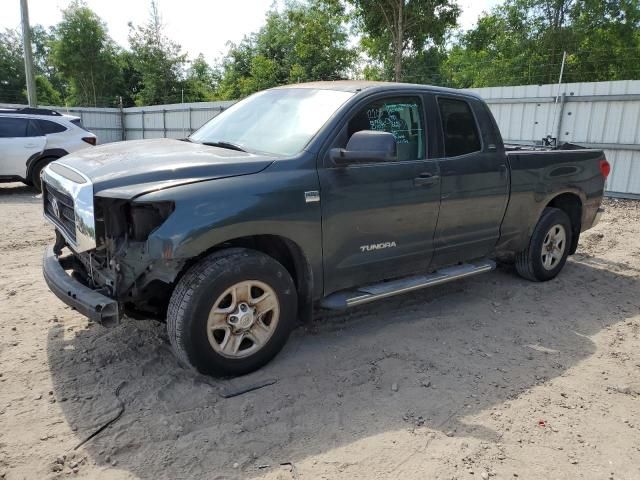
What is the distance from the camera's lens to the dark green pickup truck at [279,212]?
311cm

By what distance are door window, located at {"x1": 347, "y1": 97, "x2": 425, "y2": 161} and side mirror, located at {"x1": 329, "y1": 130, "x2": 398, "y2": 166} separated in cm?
41

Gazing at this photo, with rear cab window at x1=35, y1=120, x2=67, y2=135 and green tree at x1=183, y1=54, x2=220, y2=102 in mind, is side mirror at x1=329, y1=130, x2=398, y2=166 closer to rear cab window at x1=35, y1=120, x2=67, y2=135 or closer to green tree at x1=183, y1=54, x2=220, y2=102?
rear cab window at x1=35, y1=120, x2=67, y2=135

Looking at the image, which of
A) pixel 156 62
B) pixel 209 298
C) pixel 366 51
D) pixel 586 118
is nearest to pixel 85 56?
pixel 156 62

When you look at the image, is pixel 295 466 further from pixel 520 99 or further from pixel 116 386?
pixel 520 99

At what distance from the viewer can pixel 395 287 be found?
4.08 metres

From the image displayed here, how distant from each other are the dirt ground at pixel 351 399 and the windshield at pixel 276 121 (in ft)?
5.04

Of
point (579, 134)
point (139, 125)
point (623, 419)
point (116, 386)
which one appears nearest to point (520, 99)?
point (579, 134)

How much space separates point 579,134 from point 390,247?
30.0 ft

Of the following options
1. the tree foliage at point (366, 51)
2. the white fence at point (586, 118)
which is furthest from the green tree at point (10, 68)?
the white fence at point (586, 118)

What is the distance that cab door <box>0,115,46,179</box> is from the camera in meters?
10.7

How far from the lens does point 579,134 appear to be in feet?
37.0

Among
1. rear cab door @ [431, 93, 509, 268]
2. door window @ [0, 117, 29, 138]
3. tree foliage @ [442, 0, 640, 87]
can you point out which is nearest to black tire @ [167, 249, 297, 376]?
rear cab door @ [431, 93, 509, 268]

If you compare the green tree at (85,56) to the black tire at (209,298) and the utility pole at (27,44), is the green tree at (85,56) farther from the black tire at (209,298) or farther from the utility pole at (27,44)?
the black tire at (209,298)

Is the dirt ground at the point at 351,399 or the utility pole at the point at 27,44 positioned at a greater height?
the utility pole at the point at 27,44
